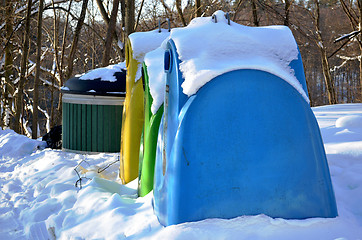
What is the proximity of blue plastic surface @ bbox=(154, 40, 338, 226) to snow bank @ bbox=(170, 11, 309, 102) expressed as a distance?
5 cm

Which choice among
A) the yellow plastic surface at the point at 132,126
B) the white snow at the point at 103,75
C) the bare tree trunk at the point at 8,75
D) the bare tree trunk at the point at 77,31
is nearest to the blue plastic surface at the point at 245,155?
the yellow plastic surface at the point at 132,126

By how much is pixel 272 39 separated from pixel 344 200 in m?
1.14

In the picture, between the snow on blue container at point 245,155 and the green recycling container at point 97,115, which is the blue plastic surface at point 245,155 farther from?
the green recycling container at point 97,115

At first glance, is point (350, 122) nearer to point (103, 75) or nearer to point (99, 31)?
point (103, 75)

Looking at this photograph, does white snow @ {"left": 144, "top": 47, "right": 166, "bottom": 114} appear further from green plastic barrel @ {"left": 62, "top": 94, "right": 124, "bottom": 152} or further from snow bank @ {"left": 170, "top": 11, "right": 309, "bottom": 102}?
green plastic barrel @ {"left": 62, "top": 94, "right": 124, "bottom": 152}

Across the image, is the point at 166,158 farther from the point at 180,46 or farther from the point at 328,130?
the point at 328,130

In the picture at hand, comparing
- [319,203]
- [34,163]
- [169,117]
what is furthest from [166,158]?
[34,163]

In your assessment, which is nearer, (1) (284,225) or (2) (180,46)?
(1) (284,225)

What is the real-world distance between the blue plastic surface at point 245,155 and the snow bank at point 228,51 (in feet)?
0.15

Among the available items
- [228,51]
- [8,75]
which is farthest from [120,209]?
[8,75]

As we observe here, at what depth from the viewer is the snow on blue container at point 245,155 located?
→ 6.67ft

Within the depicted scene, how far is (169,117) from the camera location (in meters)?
2.33

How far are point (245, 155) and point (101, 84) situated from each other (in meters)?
4.16

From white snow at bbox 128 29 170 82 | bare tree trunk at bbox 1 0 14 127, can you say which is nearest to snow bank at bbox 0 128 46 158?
white snow at bbox 128 29 170 82
